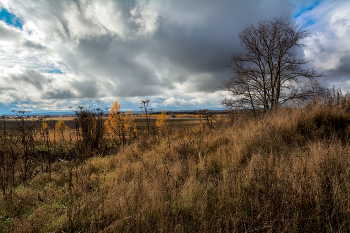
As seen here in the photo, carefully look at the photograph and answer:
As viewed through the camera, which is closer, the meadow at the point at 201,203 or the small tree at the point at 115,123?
the meadow at the point at 201,203

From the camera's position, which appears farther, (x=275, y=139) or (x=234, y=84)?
(x=234, y=84)

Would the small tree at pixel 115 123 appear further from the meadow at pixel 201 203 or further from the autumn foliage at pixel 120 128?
the meadow at pixel 201 203

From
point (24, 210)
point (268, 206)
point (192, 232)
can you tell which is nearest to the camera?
point (192, 232)

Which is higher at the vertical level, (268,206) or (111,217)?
(268,206)

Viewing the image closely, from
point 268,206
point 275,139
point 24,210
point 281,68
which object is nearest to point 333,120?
point 275,139

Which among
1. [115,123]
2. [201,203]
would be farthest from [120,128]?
[115,123]

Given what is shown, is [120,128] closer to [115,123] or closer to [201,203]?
[201,203]

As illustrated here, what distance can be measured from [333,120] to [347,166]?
381cm

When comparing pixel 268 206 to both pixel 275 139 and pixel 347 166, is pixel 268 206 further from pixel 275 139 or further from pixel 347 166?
pixel 275 139

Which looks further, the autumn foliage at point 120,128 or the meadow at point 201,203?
the autumn foliage at point 120,128

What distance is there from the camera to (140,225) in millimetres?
2219

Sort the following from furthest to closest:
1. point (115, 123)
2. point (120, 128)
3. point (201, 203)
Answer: point (115, 123), point (120, 128), point (201, 203)

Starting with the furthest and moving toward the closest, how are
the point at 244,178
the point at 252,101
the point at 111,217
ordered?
the point at 252,101
the point at 244,178
the point at 111,217

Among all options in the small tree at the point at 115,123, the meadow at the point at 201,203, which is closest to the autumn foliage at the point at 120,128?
the small tree at the point at 115,123
